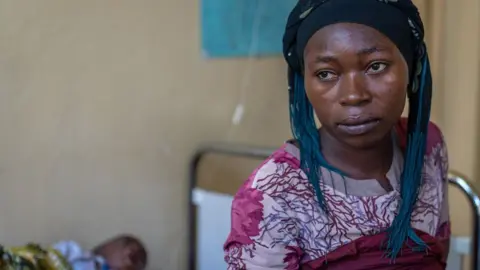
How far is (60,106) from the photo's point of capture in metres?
1.71

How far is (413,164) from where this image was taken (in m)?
0.96

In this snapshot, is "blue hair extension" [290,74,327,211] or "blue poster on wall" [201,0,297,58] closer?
"blue hair extension" [290,74,327,211]

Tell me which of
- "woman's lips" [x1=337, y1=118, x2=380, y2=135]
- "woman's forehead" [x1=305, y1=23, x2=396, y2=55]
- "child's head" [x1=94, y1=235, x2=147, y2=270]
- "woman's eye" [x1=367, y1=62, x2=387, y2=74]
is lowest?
"child's head" [x1=94, y1=235, x2=147, y2=270]

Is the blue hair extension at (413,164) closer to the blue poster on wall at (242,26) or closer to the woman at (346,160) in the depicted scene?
the woman at (346,160)

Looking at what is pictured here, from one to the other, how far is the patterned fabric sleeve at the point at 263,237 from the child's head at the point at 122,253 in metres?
0.78

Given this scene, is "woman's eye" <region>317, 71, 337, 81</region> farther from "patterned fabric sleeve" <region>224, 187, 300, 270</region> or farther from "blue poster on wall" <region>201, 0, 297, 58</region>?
"blue poster on wall" <region>201, 0, 297, 58</region>

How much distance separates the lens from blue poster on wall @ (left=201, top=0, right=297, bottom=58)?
195 cm

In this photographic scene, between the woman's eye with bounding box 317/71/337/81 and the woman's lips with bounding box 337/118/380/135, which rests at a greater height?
the woman's eye with bounding box 317/71/337/81

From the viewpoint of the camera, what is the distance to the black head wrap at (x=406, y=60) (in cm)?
84

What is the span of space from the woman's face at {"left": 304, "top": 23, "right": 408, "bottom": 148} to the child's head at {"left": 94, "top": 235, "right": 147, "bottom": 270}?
0.89 metres

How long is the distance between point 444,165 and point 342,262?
11.7 inches

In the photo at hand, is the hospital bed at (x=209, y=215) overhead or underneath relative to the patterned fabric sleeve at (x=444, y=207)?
underneath

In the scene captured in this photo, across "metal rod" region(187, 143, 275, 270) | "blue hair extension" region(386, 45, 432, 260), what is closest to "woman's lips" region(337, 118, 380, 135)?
"blue hair extension" region(386, 45, 432, 260)

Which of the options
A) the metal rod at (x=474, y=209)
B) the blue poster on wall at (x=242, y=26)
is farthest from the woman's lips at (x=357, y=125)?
the blue poster on wall at (x=242, y=26)
